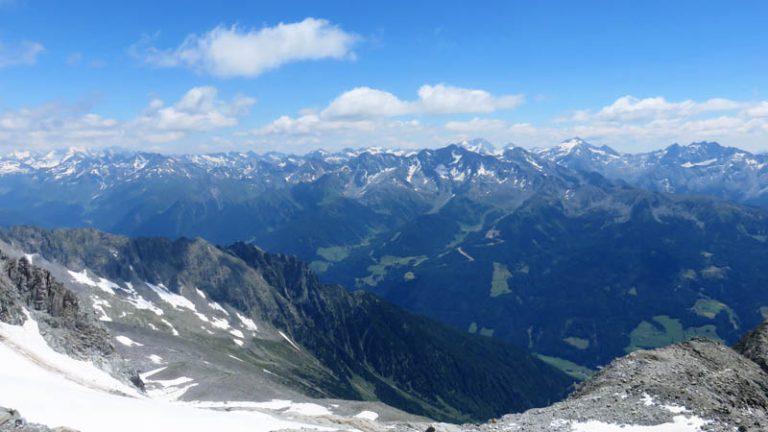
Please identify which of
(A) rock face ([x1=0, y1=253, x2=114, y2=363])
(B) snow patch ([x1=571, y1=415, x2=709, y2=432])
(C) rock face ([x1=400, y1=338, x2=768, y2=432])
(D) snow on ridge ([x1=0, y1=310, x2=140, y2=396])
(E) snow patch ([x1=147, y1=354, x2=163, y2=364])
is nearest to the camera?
(B) snow patch ([x1=571, y1=415, x2=709, y2=432])

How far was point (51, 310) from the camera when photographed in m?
89.4

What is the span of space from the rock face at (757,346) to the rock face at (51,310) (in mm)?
85020

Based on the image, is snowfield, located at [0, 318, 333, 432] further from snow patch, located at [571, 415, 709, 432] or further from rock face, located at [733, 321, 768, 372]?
rock face, located at [733, 321, 768, 372]

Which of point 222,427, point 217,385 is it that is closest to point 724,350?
point 222,427

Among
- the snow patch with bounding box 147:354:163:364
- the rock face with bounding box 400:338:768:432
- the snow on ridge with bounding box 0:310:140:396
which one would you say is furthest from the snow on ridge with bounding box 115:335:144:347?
the rock face with bounding box 400:338:768:432

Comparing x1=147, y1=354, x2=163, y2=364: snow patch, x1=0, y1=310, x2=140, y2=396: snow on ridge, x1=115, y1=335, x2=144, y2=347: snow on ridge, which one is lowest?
x1=147, y1=354, x2=163, y2=364: snow patch

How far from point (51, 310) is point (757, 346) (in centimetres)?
9828

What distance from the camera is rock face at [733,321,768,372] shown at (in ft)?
194

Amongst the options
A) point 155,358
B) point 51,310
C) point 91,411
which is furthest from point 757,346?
point 155,358

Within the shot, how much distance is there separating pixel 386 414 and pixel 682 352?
7972cm

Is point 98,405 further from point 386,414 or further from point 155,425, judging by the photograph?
point 386,414

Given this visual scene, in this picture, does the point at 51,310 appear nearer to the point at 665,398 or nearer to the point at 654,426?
the point at 654,426

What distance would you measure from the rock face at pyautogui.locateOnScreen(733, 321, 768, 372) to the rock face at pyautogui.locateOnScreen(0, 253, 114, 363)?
85020 millimetres

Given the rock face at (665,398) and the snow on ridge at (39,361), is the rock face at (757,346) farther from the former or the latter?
the snow on ridge at (39,361)
